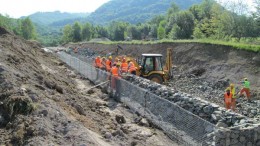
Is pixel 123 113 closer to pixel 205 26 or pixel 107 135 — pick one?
pixel 107 135

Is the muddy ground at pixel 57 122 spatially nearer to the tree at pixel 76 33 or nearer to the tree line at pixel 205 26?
the tree line at pixel 205 26

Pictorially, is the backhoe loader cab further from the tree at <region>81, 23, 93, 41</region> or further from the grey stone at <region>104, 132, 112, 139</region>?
the tree at <region>81, 23, 93, 41</region>

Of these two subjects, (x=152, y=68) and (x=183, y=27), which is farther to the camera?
(x=183, y=27)

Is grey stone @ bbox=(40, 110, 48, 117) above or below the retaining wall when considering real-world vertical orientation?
above

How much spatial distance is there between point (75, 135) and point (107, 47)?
48687 millimetres

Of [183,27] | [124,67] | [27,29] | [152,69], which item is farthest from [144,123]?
[27,29]

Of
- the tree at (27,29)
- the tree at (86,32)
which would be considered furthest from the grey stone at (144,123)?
the tree at (27,29)

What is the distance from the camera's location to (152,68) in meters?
19.3

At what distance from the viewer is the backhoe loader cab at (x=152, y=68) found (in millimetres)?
18953

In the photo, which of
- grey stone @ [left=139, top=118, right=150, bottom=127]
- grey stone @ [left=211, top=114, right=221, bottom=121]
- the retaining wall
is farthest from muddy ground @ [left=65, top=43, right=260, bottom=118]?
grey stone @ [left=139, top=118, right=150, bottom=127]

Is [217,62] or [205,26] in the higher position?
[205,26]

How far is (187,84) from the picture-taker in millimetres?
23625

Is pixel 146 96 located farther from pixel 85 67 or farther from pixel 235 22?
pixel 235 22

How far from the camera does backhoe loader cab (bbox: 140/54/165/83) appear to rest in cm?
1895
